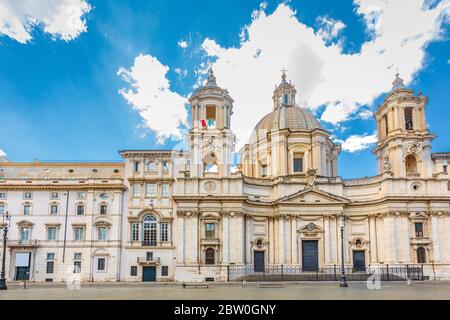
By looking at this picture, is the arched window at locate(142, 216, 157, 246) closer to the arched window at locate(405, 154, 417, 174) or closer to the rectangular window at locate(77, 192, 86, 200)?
the rectangular window at locate(77, 192, 86, 200)

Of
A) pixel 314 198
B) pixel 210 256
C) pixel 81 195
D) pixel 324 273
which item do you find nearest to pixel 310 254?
pixel 324 273

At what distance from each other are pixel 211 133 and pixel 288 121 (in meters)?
14.3

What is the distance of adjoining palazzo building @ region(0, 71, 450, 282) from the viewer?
5572cm

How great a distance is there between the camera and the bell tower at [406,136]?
199ft

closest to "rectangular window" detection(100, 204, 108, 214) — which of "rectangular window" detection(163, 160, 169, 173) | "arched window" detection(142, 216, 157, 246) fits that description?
"arched window" detection(142, 216, 157, 246)

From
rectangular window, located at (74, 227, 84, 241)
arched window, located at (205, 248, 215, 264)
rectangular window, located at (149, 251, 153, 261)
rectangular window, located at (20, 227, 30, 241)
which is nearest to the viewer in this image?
rectangular window, located at (20, 227, 30, 241)

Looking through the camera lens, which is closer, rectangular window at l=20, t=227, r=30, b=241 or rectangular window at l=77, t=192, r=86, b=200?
rectangular window at l=20, t=227, r=30, b=241

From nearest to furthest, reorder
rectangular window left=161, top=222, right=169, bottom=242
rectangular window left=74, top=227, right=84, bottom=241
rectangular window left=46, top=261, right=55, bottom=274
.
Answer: rectangular window left=46, top=261, right=55, bottom=274 < rectangular window left=74, top=227, right=84, bottom=241 < rectangular window left=161, top=222, right=169, bottom=242

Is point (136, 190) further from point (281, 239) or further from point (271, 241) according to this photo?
point (281, 239)

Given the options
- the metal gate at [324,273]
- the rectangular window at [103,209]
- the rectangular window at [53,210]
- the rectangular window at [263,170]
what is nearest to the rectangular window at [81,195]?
the rectangular window at [103,209]

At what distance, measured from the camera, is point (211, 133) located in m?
60.2

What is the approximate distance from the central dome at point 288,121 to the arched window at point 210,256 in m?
21.5

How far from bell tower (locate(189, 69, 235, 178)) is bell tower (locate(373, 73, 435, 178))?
21.7m
